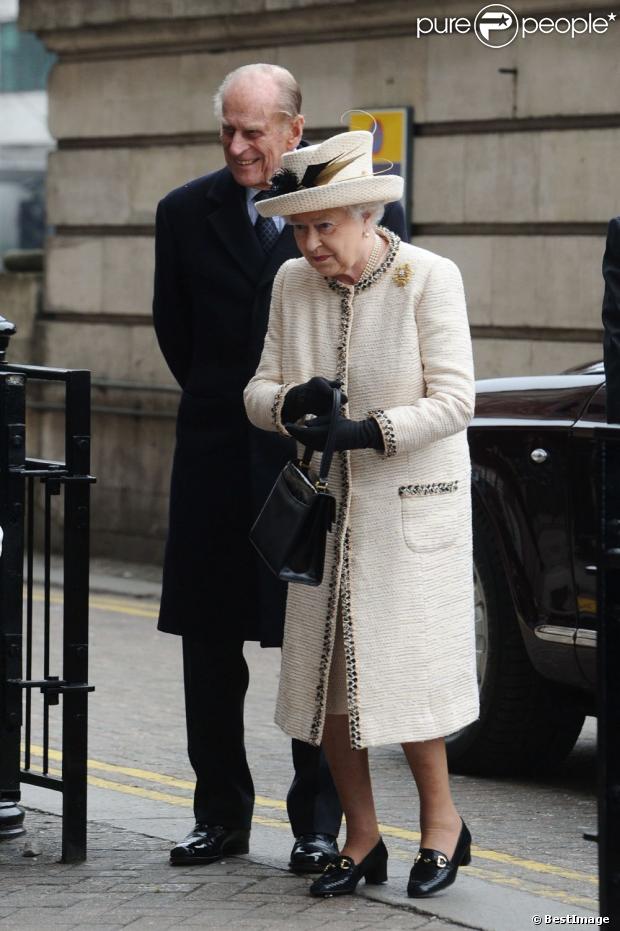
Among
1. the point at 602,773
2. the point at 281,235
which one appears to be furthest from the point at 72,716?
the point at 602,773

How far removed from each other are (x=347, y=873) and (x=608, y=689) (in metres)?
1.28

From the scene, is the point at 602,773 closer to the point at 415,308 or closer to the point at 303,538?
the point at 303,538

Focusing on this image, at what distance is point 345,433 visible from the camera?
4.57m

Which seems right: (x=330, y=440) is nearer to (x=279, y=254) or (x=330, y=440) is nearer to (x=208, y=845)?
(x=279, y=254)

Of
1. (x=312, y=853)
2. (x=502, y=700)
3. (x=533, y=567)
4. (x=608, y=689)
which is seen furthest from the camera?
(x=502, y=700)

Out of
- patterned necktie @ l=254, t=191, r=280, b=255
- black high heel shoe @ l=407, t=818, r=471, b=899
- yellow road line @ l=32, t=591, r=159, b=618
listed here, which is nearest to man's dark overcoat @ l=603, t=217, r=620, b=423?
patterned necktie @ l=254, t=191, r=280, b=255

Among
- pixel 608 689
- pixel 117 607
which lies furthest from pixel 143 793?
pixel 117 607

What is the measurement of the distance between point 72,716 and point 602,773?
1894mm

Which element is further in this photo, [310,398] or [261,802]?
[261,802]

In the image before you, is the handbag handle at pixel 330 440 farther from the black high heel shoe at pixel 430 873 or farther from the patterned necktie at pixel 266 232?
the black high heel shoe at pixel 430 873

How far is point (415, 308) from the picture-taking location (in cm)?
471

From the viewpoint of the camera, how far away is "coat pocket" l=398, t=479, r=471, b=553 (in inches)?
185

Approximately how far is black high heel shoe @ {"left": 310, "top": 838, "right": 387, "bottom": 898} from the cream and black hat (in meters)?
1.58

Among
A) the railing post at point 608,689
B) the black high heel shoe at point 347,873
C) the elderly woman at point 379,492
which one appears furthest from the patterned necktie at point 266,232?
the railing post at point 608,689
